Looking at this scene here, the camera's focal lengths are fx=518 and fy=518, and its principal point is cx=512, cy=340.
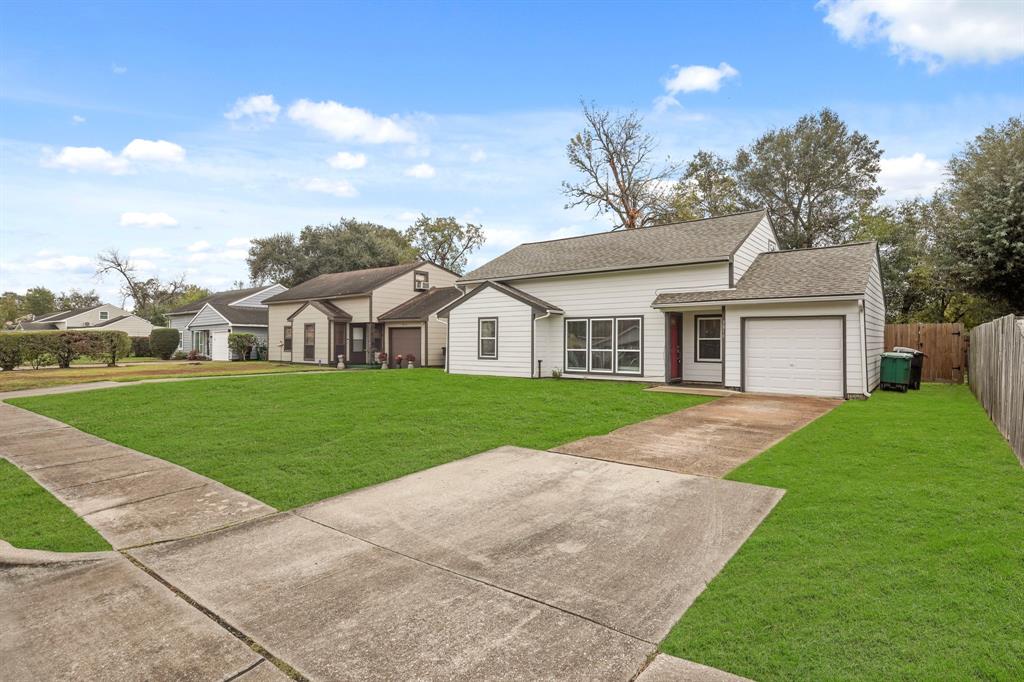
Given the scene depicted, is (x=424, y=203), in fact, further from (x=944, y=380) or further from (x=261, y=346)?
(x=944, y=380)

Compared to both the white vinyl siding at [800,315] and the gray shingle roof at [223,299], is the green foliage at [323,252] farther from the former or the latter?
the white vinyl siding at [800,315]

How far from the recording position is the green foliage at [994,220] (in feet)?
50.2

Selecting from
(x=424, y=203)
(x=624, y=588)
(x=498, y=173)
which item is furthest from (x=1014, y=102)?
(x=424, y=203)

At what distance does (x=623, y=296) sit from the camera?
16.5 meters

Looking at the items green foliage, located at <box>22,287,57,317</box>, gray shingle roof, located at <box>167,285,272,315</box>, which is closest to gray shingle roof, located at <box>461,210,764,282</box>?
gray shingle roof, located at <box>167,285,272,315</box>

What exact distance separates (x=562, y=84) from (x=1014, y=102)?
1700 cm

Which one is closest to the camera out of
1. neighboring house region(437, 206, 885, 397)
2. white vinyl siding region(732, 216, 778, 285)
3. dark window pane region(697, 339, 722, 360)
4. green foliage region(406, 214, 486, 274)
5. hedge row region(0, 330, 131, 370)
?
neighboring house region(437, 206, 885, 397)

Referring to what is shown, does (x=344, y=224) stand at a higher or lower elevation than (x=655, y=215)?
higher

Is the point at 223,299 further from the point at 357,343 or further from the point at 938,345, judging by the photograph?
the point at 938,345

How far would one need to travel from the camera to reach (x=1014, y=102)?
63.9ft

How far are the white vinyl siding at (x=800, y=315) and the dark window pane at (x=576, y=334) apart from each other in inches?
179

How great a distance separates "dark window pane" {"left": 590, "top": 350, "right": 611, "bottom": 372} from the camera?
16656 millimetres

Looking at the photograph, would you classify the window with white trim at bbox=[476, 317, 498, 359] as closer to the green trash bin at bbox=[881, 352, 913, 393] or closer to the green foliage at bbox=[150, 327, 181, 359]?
the green trash bin at bbox=[881, 352, 913, 393]

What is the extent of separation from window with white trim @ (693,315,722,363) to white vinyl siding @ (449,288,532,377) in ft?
17.3
